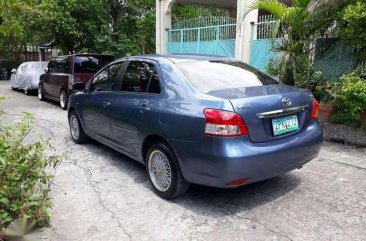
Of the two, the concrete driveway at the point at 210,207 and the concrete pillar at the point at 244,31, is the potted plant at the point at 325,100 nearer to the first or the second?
the concrete driveway at the point at 210,207

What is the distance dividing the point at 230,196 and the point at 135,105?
155cm

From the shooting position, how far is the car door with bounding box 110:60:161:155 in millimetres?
3885

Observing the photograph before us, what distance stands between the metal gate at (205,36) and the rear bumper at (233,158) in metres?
6.89

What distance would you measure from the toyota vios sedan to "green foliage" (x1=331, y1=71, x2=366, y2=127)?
208cm

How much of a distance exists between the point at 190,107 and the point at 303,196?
1678 millimetres

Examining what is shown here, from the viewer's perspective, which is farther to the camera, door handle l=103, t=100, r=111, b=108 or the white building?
the white building

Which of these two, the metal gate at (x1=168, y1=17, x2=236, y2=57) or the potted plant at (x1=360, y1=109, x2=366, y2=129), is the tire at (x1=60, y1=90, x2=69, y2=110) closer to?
the metal gate at (x1=168, y1=17, x2=236, y2=57)

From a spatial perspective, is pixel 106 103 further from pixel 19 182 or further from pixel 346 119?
pixel 346 119

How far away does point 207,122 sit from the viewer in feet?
10.5

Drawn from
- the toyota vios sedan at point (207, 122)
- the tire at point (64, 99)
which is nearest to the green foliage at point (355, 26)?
the toyota vios sedan at point (207, 122)

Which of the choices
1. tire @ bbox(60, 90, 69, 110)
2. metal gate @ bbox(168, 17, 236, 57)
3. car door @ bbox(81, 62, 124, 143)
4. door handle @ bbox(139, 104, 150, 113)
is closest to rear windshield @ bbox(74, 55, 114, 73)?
tire @ bbox(60, 90, 69, 110)

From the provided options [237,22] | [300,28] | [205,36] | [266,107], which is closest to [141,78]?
[266,107]

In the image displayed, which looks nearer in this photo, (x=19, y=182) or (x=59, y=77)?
(x=19, y=182)

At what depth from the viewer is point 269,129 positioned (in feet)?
11.1
